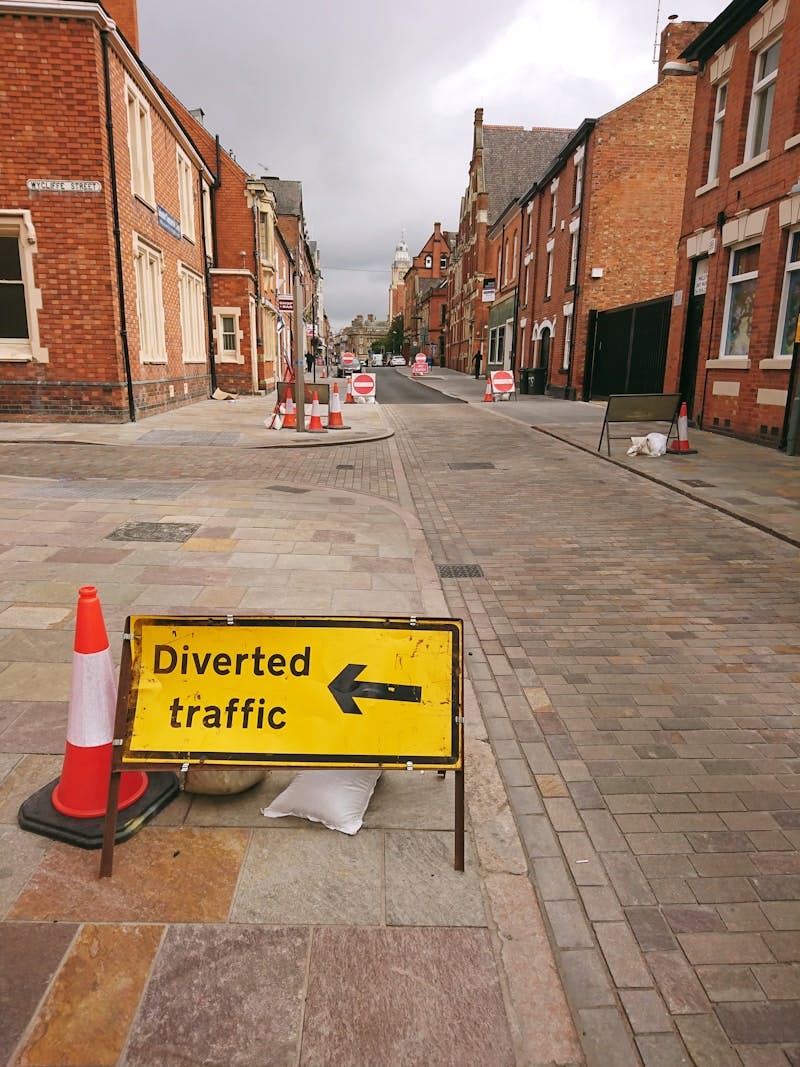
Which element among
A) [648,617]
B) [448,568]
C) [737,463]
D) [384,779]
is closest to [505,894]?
[384,779]

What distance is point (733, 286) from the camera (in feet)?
49.7

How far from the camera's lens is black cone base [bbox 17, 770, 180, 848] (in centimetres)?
265

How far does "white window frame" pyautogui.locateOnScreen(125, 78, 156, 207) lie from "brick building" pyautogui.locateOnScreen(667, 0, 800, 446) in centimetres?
1296

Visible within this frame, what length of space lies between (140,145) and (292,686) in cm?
1903

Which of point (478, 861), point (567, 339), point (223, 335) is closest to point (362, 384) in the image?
point (223, 335)

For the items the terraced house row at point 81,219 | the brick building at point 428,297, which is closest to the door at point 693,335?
the terraced house row at point 81,219

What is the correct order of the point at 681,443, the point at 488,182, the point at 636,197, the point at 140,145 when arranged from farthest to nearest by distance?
the point at 488,182 < the point at 636,197 < the point at 140,145 < the point at 681,443

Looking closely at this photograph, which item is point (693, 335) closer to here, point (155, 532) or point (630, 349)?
point (630, 349)

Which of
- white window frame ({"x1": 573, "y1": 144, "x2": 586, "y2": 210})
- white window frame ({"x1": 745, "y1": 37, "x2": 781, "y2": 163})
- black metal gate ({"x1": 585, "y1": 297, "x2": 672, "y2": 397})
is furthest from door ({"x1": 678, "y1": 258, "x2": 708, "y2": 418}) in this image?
white window frame ({"x1": 573, "y1": 144, "x2": 586, "y2": 210})

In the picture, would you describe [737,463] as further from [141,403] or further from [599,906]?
[141,403]

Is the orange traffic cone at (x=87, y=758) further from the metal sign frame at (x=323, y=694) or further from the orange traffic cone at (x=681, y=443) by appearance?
the orange traffic cone at (x=681, y=443)

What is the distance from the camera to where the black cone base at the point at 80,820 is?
8.70 ft

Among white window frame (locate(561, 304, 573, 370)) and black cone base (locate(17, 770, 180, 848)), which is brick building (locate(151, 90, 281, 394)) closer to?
white window frame (locate(561, 304, 573, 370))

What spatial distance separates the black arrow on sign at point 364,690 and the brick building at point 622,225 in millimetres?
20900
